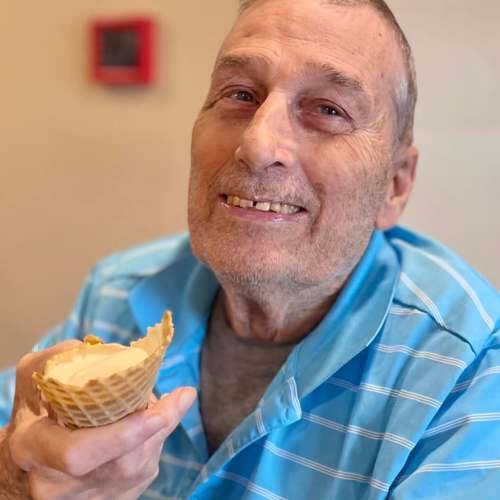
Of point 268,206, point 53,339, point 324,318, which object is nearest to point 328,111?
point 268,206

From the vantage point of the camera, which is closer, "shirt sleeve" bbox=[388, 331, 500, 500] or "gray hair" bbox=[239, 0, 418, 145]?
"shirt sleeve" bbox=[388, 331, 500, 500]

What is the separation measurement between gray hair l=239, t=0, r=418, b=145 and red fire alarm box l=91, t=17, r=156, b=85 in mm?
722

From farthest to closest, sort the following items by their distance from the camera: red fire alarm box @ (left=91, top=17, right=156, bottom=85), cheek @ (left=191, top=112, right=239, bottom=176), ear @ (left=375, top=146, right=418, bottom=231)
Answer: red fire alarm box @ (left=91, top=17, right=156, bottom=85)
ear @ (left=375, top=146, right=418, bottom=231)
cheek @ (left=191, top=112, right=239, bottom=176)

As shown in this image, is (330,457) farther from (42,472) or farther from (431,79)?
(431,79)

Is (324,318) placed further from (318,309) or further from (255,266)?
(255,266)

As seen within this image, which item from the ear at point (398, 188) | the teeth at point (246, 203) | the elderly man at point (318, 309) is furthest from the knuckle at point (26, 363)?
the ear at point (398, 188)

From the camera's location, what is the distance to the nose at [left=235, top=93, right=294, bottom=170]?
0.97 meters

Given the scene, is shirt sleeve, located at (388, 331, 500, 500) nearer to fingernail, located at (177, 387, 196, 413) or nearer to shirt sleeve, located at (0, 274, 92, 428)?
fingernail, located at (177, 387, 196, 413)

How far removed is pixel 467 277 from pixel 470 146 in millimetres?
408

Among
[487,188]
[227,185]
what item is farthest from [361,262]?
[487,188]

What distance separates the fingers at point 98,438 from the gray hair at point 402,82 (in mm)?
654

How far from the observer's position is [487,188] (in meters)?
1.38

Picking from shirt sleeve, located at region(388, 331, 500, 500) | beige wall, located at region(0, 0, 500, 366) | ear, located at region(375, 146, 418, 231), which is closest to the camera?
shirt sleeve, located at region(388, 331, 500, 500)

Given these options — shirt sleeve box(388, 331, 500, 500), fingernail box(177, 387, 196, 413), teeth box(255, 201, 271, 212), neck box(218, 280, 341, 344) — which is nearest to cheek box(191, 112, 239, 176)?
teeth box(255, 201, 271, 212)
